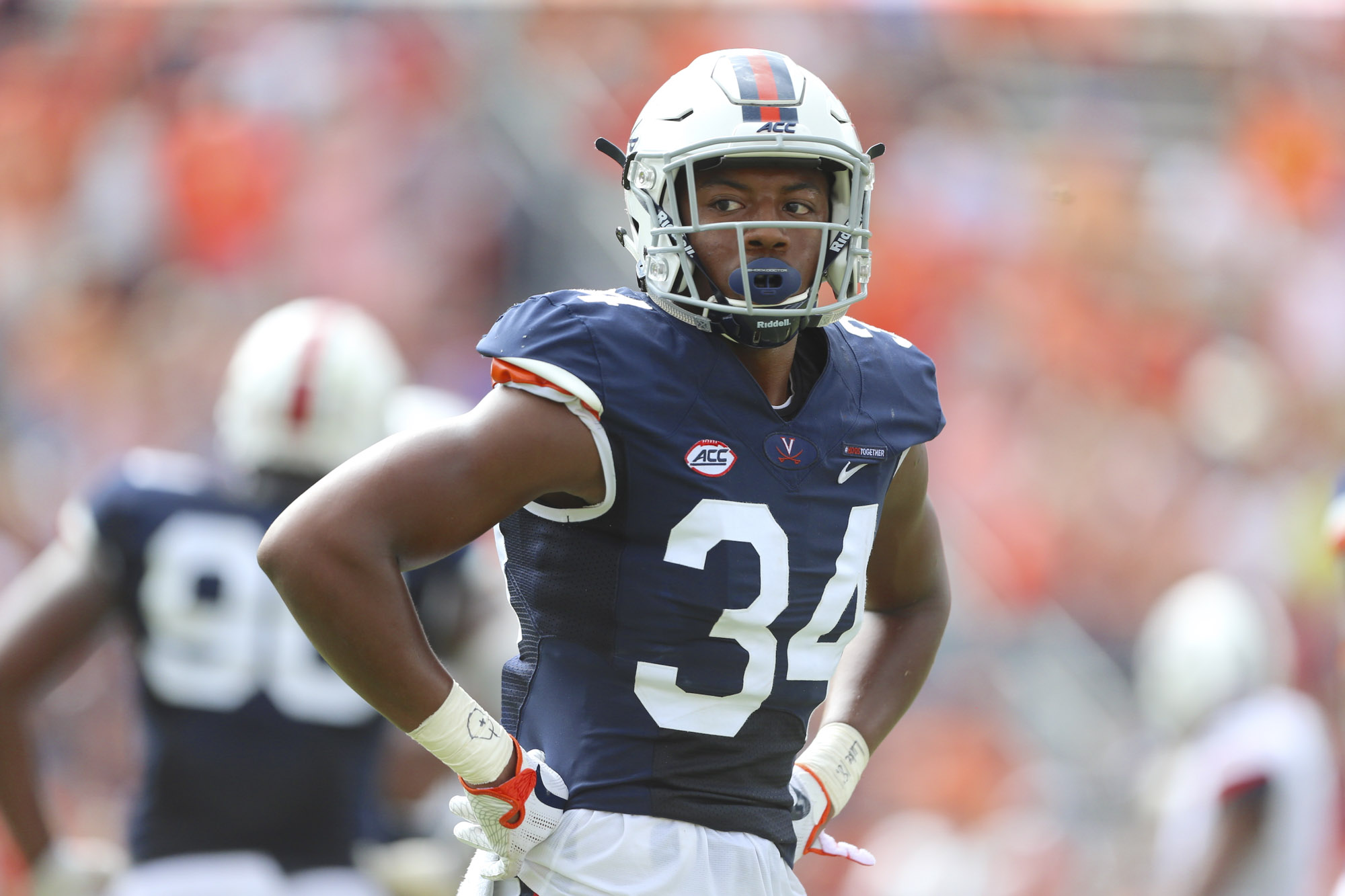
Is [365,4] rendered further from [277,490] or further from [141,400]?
[277,490]

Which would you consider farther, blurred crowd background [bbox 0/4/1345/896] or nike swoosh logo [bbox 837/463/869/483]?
blurred crowd background [bbox 0/4/1345/896]

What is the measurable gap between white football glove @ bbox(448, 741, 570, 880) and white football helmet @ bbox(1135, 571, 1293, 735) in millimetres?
3648

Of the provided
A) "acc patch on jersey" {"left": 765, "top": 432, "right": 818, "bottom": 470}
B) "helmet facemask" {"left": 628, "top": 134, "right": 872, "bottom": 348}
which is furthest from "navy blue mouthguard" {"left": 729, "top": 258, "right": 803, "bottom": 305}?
"acc patch on jersey" {"left": 765, "top": 432, "right": 818, "bottom": 470}

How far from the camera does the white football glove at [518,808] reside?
1.77 meters

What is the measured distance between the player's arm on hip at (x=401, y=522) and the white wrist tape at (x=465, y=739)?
0.01m

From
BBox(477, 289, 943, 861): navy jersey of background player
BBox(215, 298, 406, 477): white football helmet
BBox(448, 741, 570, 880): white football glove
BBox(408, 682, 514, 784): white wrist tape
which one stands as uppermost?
BBox(477, 289, 943, 861): navy jersey of background player

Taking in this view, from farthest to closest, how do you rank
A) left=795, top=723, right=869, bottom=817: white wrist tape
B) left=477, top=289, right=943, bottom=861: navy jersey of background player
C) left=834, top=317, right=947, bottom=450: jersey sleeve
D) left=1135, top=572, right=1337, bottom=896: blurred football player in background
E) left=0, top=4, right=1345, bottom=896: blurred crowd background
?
left=0, top=4, right=1345, bottom=896: blurred crowd background → left=1135, top=572, right=1337, bottom=896: blurred football player in background → left=795, top=723, right=869, bottom=817: white wrist tape → left=834, top=317, right=947, bottom=450: jersey sleeve → left=477, top=289, right=943, bottom=861: navy jersey of background player

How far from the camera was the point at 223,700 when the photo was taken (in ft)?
10.5

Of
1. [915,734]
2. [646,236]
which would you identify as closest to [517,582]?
[646,236]

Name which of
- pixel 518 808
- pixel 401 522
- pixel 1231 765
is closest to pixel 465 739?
pixel 518 808

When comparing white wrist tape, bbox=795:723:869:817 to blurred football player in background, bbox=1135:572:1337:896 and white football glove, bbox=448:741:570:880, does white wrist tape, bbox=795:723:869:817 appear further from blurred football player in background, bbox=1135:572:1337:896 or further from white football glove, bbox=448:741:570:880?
blurred football player in background, bbox=1135:572:1337:896

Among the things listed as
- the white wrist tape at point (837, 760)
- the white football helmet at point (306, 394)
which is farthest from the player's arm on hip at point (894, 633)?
the white football helmet at point (306, 394)

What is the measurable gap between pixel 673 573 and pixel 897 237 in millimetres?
6030

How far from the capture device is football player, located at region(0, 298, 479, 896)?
3.20 metres
